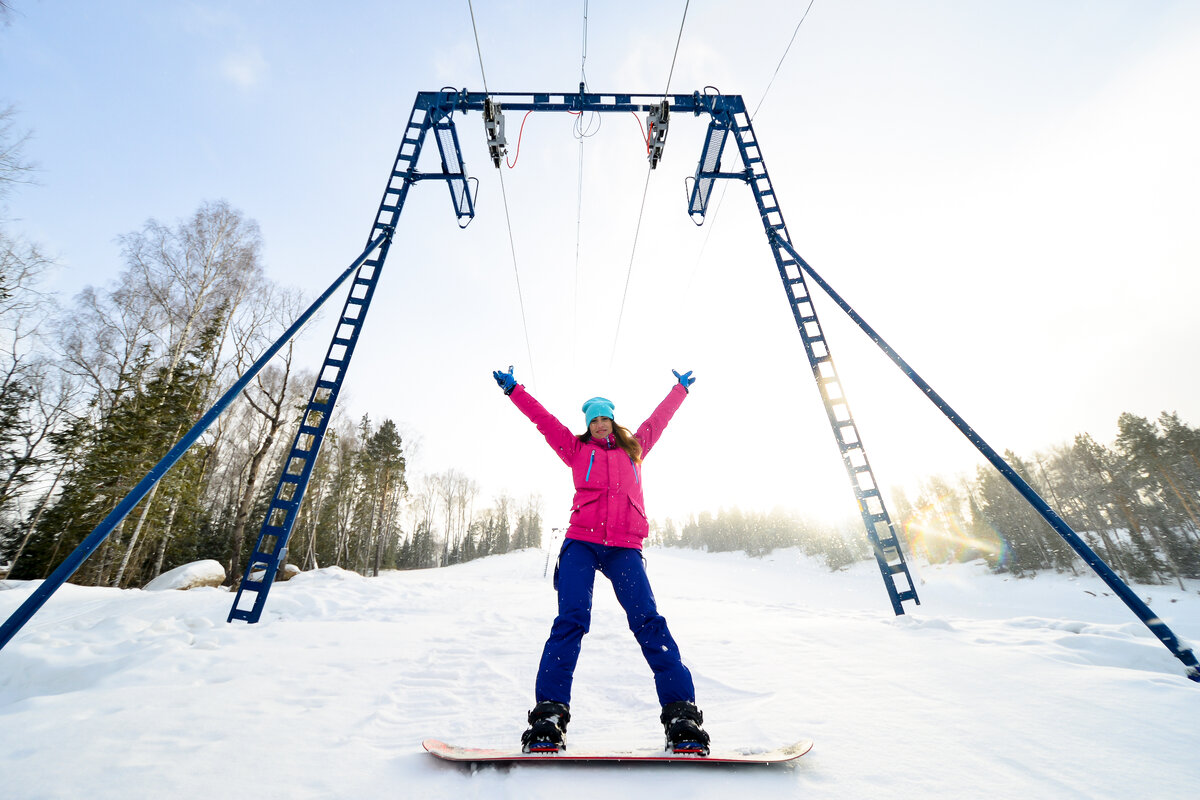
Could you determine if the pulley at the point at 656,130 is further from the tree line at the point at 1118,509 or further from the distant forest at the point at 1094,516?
the distant forest at the point at 1094,516

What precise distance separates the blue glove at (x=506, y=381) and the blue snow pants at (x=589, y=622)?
1.34 m

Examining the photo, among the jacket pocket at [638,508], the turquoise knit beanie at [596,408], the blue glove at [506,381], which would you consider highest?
the blue glove at [506,381]

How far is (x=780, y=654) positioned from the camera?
387cm

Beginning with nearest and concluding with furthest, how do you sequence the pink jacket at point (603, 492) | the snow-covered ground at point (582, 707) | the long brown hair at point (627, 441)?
the snow-covered ground at point (582, 707)
the pink jacket at point (603, 492)
the long brown hair at point (627, 441)

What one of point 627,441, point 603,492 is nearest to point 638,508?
point 603,492

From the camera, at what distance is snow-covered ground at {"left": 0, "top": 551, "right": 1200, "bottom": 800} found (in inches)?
68.1

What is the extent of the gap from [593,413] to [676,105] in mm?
6948

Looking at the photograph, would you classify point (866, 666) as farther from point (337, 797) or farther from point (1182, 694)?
point (337, 797)

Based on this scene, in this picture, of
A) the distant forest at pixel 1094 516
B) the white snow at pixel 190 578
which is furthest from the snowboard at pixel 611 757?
the distant forest at pixel 1094 516

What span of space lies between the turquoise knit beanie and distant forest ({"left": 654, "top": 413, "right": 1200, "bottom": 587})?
49.6 metres

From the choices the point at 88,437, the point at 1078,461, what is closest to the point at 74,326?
the point at 88,437

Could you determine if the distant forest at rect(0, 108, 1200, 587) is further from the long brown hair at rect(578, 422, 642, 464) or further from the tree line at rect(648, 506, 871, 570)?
the long brown hair at rect(578, 422, 642, 464)

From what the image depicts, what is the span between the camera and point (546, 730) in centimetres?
203

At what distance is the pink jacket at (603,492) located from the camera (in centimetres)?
283
